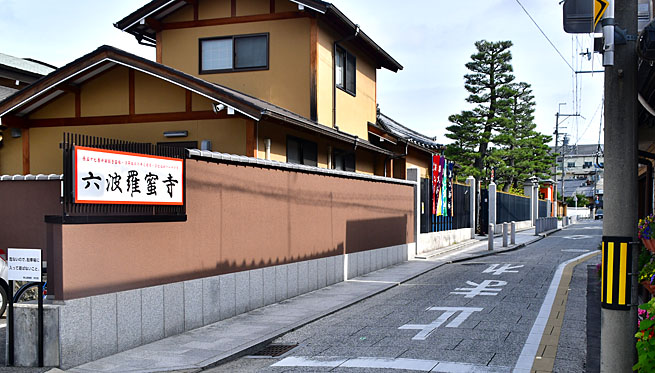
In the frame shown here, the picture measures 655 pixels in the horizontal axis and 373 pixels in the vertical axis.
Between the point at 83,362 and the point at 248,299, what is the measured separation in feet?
13.4

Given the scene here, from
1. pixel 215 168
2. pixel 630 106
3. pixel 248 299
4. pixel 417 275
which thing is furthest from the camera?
pixel 417 275

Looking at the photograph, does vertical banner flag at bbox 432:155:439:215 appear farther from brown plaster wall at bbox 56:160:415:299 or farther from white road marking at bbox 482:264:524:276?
brown plaster wall at bbox 56:160:415:299

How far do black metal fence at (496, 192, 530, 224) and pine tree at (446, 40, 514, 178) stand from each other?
3.30 metres

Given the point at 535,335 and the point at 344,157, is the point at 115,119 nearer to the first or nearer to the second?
the point at 344,157

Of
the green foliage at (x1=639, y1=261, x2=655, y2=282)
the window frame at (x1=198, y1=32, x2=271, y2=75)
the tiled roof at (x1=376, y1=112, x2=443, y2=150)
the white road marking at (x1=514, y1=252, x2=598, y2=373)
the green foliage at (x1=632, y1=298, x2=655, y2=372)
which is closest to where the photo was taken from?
the green foliage at (x1=632, y1=298, x2=655, y2=372)

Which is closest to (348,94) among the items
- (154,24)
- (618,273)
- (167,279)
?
(154,24)

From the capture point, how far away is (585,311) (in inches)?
437

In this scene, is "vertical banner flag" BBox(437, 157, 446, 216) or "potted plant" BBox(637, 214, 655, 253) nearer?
"potted plant" BBox(637, 214, 655, 253)

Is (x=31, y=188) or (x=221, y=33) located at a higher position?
(x=221, y=33)

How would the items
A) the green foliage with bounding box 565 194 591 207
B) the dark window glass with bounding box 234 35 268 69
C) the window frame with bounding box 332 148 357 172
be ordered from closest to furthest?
the dark window glass with bounding box 234 35 268 69 < the window frame with bounding box 332 148 357 172 < the green foliage with bounding box 565 194 591 207

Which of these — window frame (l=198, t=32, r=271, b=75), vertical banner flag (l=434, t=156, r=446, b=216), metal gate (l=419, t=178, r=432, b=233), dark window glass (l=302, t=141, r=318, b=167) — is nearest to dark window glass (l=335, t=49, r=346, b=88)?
window frame (l=198, t=32, r=271, b=75)

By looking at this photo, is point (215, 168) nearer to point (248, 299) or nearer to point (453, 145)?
point (248, 299)

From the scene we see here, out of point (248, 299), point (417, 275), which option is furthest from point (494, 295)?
point (248, 299)

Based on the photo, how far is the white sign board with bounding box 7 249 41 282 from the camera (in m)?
7.69
